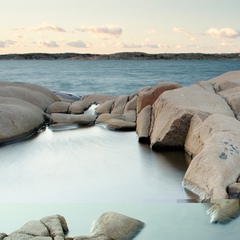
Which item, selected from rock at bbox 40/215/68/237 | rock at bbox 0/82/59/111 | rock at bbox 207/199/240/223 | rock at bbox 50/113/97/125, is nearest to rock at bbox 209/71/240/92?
rock at bbox 50/113/97/125

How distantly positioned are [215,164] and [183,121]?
5.44ft

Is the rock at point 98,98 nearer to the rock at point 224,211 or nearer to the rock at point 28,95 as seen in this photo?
the rock at point 28,95

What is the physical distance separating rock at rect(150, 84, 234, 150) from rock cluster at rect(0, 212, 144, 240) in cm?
282

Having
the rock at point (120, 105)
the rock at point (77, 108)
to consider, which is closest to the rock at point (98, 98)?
the rock at point (77, 108)

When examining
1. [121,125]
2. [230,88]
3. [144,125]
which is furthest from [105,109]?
[230,88]

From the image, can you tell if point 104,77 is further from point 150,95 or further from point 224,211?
point 224,211

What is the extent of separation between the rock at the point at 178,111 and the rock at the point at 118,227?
2.83 metres

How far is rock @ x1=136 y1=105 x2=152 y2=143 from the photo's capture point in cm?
754

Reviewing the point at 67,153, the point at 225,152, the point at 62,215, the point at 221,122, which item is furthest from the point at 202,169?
the point at 67,153

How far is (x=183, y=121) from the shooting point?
6500mm

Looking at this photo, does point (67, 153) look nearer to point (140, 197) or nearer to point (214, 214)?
Answer: point (140, 197)

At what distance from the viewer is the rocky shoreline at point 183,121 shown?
4809 millimetres

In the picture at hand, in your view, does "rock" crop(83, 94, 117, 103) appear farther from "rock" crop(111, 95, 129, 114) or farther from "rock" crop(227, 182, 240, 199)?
"rock" crop(227, 182, 240, 199)

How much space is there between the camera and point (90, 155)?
260 inches
